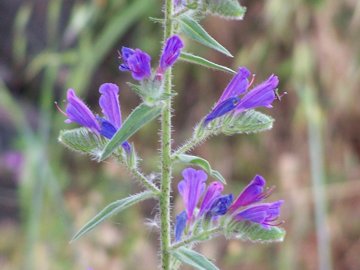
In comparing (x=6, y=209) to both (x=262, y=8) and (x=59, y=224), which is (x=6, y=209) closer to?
(x=59, y=224)

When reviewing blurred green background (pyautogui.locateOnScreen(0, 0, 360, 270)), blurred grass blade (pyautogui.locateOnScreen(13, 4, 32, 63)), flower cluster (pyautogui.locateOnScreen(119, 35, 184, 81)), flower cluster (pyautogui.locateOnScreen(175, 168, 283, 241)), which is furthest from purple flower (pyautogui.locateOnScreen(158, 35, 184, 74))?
blurred grass blade (pyautogui.locateOnScreen(13, 4, 32, 63))

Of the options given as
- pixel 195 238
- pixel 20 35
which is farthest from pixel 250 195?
pixel 20 35

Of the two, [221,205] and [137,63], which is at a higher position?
[137,63]

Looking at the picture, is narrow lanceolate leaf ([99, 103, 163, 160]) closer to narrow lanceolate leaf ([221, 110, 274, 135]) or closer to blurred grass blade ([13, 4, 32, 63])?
narrow lanceolate leaf ([221, 110, 274, 135])

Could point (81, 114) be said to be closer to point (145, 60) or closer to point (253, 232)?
point (145, 60)

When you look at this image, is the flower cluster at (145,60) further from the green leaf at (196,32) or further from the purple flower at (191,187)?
the purple flower at (191,187)

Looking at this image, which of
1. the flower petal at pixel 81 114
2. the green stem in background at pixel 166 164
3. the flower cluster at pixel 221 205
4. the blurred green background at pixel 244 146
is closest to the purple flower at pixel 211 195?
the flower cluster at pixel 221 205

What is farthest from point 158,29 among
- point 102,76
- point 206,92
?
point 102,76
